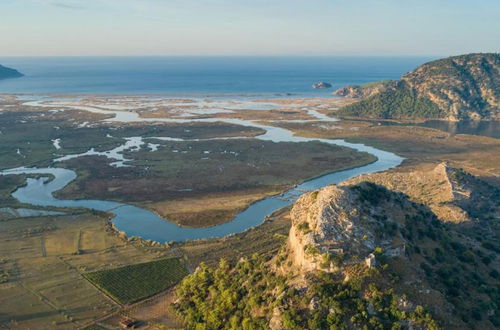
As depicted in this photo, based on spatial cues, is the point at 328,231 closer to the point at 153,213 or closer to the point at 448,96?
the point at 153,213

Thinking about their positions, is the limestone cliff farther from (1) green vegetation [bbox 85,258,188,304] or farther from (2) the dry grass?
(2) the dry grass

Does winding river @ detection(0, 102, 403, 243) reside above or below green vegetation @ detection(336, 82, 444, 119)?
below

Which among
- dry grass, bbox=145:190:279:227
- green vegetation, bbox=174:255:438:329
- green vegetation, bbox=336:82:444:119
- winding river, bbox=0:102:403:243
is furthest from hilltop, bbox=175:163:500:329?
green vegetation, bbox=336:82:444:119

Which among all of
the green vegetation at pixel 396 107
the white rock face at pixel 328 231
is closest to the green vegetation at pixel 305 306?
the white rock face at pixel 328 231

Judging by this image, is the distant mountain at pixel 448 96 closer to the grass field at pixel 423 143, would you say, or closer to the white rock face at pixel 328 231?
the grass field at pixel 423 143

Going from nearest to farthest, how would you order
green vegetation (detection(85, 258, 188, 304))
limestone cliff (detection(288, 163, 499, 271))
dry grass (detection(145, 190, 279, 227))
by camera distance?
limestone cliff (detection(288, 163, 499, 271))
green vegetation (detection(85, 258, 188, 304))
dry grass (detection(145, 190, 279, 227))

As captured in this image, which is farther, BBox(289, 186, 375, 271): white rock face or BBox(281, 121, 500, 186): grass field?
BBox(281, 121, 500, 186): grass field

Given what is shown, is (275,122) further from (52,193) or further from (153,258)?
(153,258)
